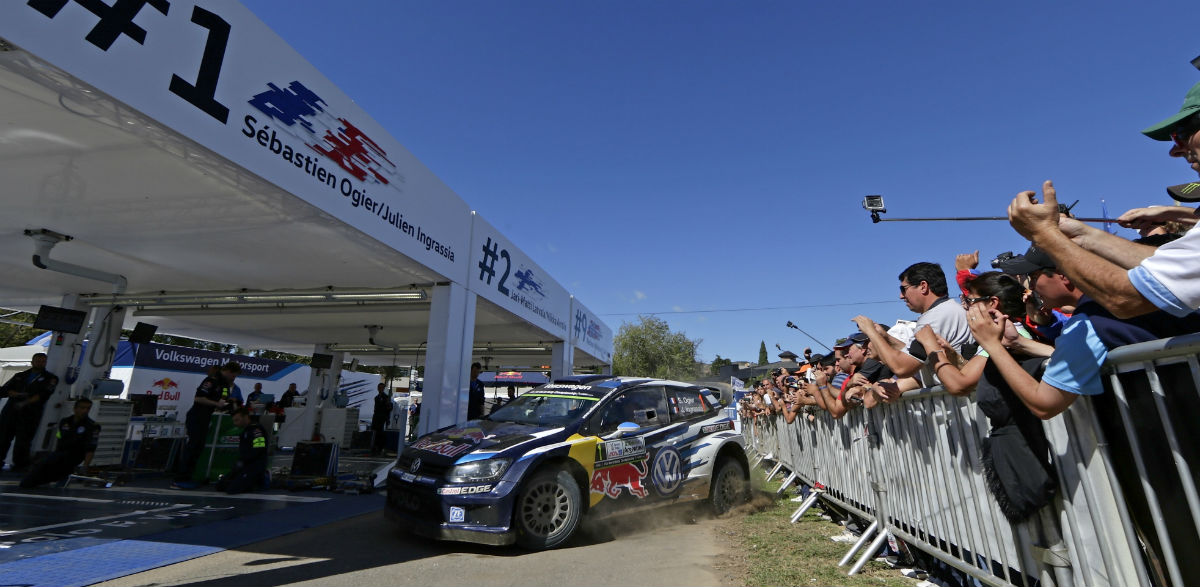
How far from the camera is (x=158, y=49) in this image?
13.5ft

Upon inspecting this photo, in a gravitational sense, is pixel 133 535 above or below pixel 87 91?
below

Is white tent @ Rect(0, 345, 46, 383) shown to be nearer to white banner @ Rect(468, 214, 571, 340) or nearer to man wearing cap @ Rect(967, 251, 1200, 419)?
white banner @ Rect(468, 214, 571, 340)

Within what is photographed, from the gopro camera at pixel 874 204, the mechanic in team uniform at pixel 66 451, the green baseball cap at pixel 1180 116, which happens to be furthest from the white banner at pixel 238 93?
the gopro camera at pixel 874 204

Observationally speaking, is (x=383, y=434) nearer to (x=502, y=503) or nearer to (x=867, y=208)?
(x=502, y=503)

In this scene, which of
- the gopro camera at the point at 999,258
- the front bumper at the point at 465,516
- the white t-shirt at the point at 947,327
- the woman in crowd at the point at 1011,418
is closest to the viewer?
the woman in crowd at the point at 1011,418

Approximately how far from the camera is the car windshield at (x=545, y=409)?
559 cm

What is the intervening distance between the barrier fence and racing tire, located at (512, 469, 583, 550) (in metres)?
2.25

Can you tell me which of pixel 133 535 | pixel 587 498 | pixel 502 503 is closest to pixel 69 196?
pixel 133 535

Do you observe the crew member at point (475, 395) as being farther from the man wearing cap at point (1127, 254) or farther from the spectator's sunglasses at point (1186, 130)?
the spectator's sunglasses at point (1186, 130)

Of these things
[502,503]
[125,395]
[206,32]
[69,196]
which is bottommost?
[502,503]

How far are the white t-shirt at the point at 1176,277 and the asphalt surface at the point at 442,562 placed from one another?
3.03 m

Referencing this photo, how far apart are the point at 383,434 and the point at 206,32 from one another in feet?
43.9

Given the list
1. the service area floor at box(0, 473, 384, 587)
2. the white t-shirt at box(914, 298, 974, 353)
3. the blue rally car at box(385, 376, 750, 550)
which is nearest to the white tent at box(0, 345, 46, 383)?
the service area floor at box(0, 473, 384, 587)

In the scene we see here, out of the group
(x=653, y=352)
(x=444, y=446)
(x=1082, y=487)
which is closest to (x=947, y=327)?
(x=1082, y=487)
